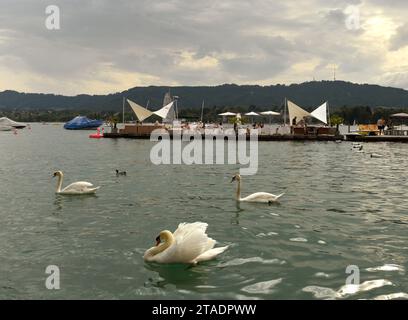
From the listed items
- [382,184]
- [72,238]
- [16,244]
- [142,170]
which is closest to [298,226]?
[72,238]

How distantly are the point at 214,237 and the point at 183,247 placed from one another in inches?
143

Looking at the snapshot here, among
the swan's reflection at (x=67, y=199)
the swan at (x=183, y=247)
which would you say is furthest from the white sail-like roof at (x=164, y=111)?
the swan at (x=183, y=247)

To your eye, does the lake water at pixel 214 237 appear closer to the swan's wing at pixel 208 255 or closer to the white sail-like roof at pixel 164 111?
the swan's wing at pixel 208 255

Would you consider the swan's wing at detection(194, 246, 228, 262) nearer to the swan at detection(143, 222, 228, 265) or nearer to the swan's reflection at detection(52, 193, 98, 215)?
the swan at detection(143, 222, 228, 265)

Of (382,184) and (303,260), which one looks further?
(382,184)

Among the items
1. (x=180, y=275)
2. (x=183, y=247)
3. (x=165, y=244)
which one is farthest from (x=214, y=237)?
(x=180, y=275)

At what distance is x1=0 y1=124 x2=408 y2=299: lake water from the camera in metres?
10.2

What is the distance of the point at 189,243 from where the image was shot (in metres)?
11.1

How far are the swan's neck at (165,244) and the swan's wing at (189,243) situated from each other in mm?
154

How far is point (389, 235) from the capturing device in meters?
14.8

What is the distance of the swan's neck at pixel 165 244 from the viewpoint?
11.3m

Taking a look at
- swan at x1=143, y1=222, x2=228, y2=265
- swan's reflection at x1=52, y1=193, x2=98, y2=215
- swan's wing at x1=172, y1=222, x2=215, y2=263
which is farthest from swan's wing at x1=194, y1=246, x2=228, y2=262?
swan's reflection at x1=52, y1=193, x2=98, y2=215
